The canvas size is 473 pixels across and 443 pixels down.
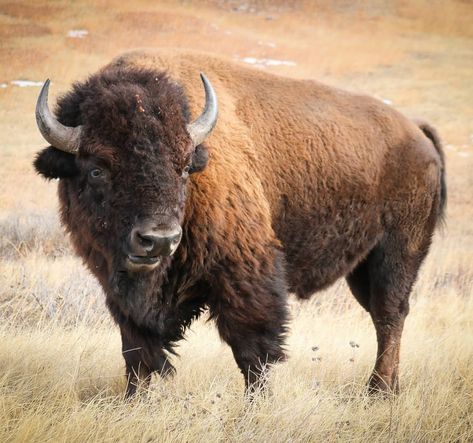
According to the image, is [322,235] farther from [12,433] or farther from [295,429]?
[12,433]

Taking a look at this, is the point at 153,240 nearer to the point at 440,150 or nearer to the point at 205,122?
the point at 205,122

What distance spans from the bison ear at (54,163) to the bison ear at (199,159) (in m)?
0.69

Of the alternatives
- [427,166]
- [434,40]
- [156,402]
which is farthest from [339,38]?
[156,402]

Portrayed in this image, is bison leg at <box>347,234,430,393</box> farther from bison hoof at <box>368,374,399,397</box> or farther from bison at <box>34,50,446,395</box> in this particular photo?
bison hoof at <box>368,374,399,397</box>

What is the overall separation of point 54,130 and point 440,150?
3800 mm

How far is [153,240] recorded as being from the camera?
3.42 metres

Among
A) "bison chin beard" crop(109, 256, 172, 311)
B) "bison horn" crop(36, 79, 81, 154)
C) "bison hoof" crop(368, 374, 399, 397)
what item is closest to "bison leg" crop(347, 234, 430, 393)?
"bison hoof" crop(368, 374, 399, 397)

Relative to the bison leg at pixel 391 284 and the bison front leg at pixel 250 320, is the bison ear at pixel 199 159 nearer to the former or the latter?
the bison front leg at pixel 250 320

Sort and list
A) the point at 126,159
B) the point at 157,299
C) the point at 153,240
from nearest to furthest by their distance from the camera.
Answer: the point at 153,240 → the point at 126,159 → the point at 157,299

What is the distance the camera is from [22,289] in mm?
6609

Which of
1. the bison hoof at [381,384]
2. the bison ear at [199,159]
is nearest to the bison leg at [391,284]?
the bison hoof at [381,384]

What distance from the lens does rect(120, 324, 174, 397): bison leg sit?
4.28 meters

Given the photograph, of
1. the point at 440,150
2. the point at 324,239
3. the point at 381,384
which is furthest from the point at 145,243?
the point at 440,150

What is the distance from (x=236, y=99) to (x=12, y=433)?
271 centimetres
